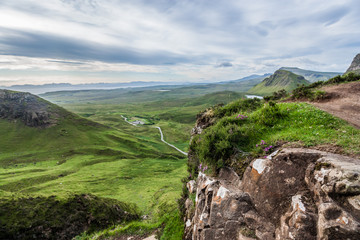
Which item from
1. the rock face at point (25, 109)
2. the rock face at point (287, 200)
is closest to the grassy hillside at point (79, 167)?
the rock face at point (25, 109)

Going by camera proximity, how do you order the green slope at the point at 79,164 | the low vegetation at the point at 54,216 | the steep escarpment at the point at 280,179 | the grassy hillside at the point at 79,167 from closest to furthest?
the steep escarpment at the point at 280,179, the low vegetation at the point at 54,216, the grassy hillside at the point at 79,167, the green slope at the point at 79,164

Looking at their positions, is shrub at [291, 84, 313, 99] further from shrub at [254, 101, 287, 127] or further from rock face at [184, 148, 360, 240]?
rock face at [184, 148, 360, 240]

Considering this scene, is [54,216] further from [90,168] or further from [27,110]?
[27,110]

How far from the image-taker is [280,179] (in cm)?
1012

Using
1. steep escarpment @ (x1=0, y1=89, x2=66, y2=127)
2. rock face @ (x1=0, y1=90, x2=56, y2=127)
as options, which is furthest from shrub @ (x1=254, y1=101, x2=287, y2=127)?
rock face @ (x1=0, y1=90, x2=56, y2=127)

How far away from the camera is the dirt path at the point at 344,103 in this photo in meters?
15.2

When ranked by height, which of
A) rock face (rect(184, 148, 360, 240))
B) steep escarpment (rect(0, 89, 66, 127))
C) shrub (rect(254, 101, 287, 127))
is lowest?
steep escarpment (rect(0, 89, 66, 127))

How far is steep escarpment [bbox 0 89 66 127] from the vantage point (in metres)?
135

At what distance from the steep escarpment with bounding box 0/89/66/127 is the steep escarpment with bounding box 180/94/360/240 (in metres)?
162

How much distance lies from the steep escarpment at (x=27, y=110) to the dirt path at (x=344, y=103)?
168485 mm

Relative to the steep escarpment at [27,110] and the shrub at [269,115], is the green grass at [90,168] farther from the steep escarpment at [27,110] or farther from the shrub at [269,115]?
the shrub at [269,115]

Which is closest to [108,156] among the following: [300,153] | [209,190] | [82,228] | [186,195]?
[82,228]

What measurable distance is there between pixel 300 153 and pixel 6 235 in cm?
3168

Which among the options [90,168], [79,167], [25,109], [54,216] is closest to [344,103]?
[54,216]
